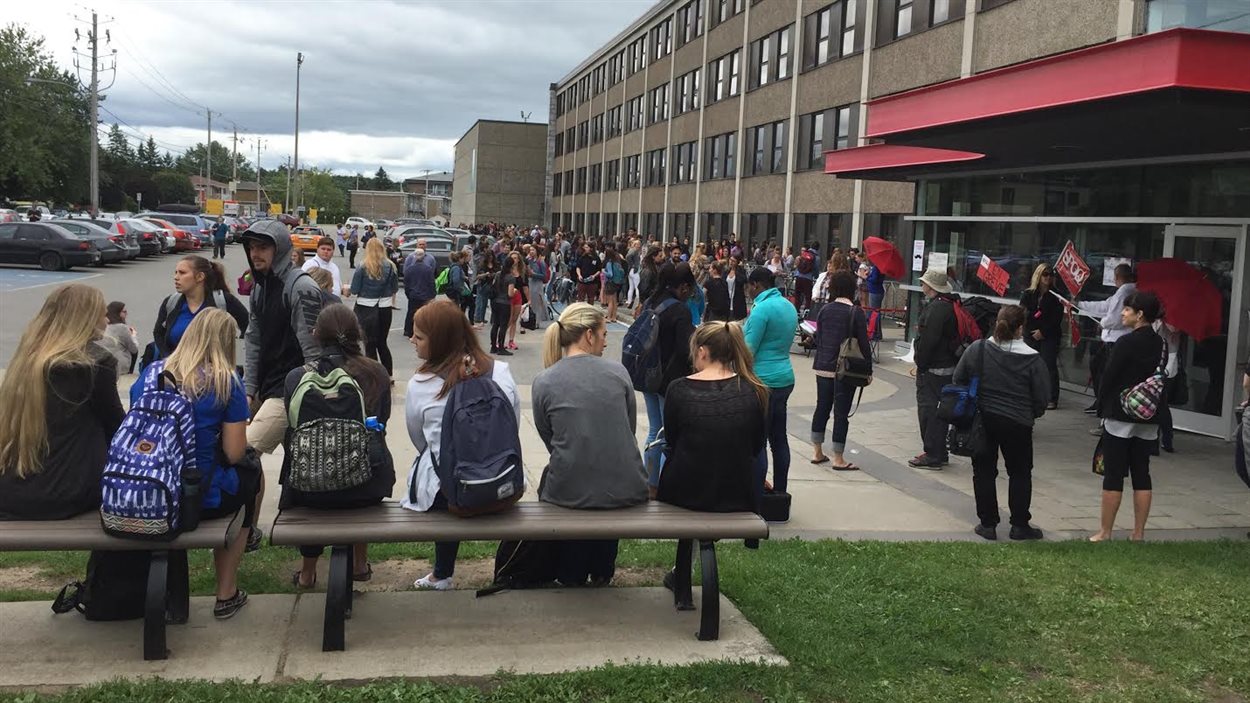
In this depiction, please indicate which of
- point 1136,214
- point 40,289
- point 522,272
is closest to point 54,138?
point 40,289

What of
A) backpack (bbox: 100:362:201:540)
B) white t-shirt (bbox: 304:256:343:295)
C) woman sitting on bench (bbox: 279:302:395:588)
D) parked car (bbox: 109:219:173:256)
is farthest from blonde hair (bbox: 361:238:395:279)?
parked car (bbox: 109:219:173:256)

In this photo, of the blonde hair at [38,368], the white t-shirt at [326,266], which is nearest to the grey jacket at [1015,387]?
the blonde hair at [38,368]

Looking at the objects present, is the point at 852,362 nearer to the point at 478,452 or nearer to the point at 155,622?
the point at 478,452

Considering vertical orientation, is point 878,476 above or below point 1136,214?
below

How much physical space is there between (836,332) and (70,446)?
6.31 metres

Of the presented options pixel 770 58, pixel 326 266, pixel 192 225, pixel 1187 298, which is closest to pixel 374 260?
pixel 326 266

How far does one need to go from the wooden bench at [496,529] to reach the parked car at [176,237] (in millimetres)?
45122

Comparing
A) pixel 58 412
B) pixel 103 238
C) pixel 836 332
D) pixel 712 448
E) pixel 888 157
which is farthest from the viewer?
pixel 103 238

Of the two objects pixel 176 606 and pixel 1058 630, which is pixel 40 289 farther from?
pixel 1058 630

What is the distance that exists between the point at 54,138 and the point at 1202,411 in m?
85.9

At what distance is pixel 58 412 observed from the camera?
14.7ft

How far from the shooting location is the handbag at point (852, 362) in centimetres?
893

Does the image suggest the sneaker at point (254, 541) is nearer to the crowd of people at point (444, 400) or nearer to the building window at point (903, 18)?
the crowd of people at point (444, 400)

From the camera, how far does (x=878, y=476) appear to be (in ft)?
30.3
